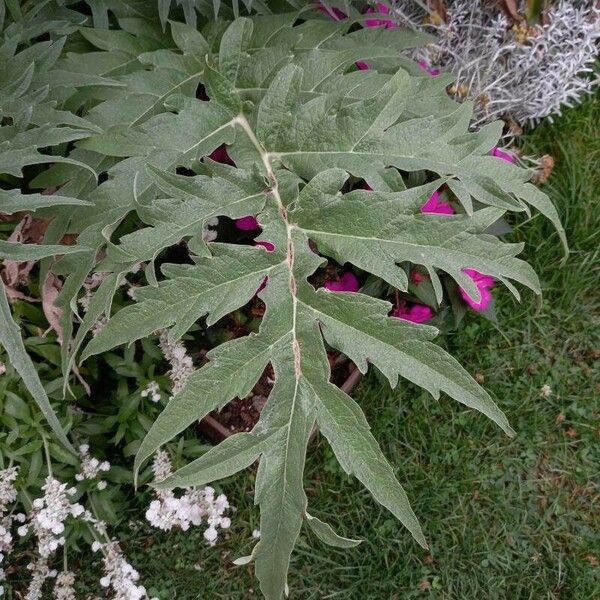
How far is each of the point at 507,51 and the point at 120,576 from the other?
1.19 meters

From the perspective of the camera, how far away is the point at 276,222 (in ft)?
2.94

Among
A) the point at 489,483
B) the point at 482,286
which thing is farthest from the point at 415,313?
the point at 489,483

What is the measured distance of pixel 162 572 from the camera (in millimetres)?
1426

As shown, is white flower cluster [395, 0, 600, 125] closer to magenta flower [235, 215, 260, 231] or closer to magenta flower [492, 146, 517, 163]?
magenta flower [492, 146, 517, 163]

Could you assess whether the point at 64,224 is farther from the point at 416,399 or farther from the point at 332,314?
the point at 416,399

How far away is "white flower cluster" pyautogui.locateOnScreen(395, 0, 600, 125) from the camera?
1.50m

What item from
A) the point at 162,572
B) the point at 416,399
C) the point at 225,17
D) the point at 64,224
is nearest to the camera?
the point at 64,224

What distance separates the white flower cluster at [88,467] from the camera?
114 centimetres

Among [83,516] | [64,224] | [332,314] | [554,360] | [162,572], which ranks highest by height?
[332,314]

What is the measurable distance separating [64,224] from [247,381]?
350mm

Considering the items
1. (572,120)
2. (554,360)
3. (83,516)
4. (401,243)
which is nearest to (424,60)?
(572,120)

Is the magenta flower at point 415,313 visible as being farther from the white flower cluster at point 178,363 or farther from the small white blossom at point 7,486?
the small white blossom at point 7,486

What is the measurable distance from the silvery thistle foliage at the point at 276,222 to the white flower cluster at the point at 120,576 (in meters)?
0.37

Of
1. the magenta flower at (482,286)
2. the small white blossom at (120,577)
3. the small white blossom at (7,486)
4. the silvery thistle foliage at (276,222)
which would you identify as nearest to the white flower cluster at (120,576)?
the small white blossom at (120,577)
